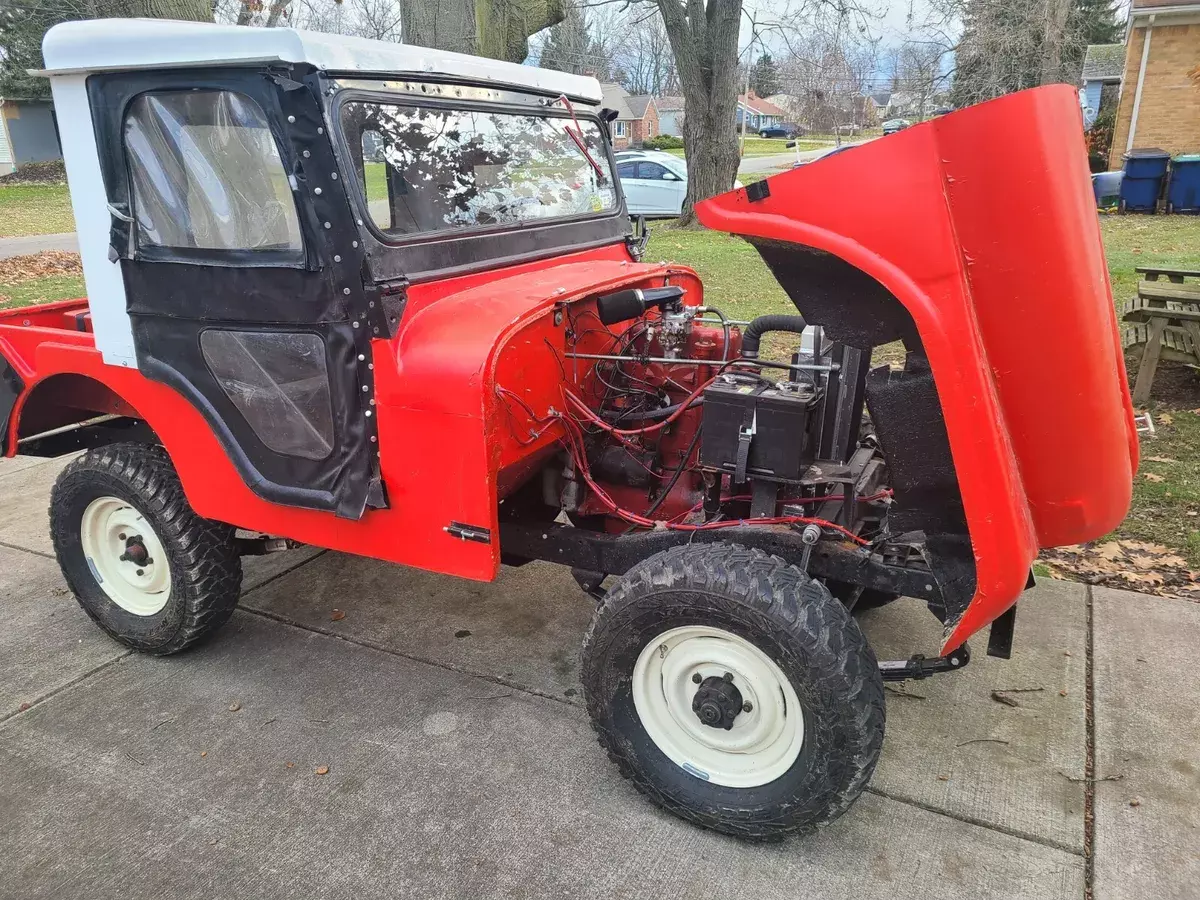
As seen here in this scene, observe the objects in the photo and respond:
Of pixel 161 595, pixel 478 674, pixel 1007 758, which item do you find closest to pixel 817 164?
pixel 1007 758

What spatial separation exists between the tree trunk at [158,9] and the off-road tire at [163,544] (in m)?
5.22

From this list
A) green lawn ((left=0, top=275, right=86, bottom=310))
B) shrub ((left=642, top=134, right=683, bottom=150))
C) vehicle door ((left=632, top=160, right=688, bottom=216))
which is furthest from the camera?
shrub ((left=642, top=134, right=683, bottom=150))

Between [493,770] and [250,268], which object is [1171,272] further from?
[250,268]

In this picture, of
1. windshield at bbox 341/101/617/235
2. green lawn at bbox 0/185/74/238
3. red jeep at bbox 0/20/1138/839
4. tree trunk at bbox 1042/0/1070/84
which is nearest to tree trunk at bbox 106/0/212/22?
red jeep at bbox 0/20/1138/839

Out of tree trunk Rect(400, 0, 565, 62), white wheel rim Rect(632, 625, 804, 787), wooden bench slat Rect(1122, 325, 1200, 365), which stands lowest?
white wheel rim Rect(632, 625, 804, 787)

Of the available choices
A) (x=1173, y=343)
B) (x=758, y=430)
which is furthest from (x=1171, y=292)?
(x=758, y=430)

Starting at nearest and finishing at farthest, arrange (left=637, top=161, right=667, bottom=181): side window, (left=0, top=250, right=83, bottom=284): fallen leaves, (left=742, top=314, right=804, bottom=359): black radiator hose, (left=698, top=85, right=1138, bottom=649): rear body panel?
(left=698, top=85, right=1138, bottom=649): rear body panel, (left=742, top=314, right=804, bottom=359): black radiator hose, (left=0, top=250, right=83, bottom=284): fallen leaves, (left=637, top=161, right=667, bottom=181): side window

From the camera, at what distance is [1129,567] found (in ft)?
13.9

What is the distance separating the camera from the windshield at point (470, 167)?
284 cm

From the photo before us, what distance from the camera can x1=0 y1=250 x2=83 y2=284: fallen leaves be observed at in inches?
497

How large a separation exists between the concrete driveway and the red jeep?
9.1 inches

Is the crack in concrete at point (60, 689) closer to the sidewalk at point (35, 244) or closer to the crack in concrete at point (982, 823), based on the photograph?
the crack in concrete at point (982, 823)

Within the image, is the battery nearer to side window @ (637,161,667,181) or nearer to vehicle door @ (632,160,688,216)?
vehicle door @ (632,160,688,216)

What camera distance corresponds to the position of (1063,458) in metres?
2.27
